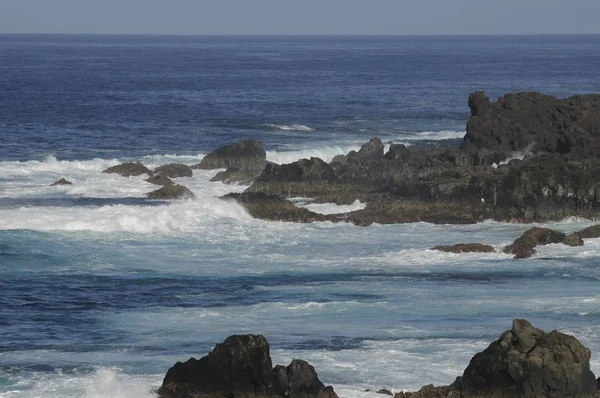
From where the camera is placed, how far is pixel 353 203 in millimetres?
53938

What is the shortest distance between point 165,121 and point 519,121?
37342 millimetres

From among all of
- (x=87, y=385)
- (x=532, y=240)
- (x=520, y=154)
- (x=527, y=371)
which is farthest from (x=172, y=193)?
(x=527, y=371)

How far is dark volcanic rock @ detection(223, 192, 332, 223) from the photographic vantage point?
51750 mm

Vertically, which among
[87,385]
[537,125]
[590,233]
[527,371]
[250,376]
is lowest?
[87,385]

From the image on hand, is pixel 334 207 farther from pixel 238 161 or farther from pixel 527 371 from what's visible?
pixel 527 371

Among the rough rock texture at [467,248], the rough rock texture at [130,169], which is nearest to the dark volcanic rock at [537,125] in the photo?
the rough rock texture at [467,248]

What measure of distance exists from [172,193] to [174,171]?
755cm

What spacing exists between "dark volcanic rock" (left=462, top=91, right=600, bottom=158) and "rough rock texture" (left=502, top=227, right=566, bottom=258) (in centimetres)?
1491

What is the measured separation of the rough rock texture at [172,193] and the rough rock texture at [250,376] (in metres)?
32.3

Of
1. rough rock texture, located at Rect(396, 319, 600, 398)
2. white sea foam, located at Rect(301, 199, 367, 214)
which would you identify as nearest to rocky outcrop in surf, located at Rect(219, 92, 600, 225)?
white sea foam, located at Rect(301, 199, 367, 214)

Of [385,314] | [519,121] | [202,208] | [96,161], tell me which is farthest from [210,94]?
[385,314]

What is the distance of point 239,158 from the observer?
67375 millimetres

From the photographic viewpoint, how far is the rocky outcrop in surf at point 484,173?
51219 mm

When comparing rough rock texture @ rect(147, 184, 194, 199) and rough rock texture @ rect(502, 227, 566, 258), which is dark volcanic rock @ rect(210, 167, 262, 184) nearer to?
rough rock texture @ rect(147, 184, 194, 199)
